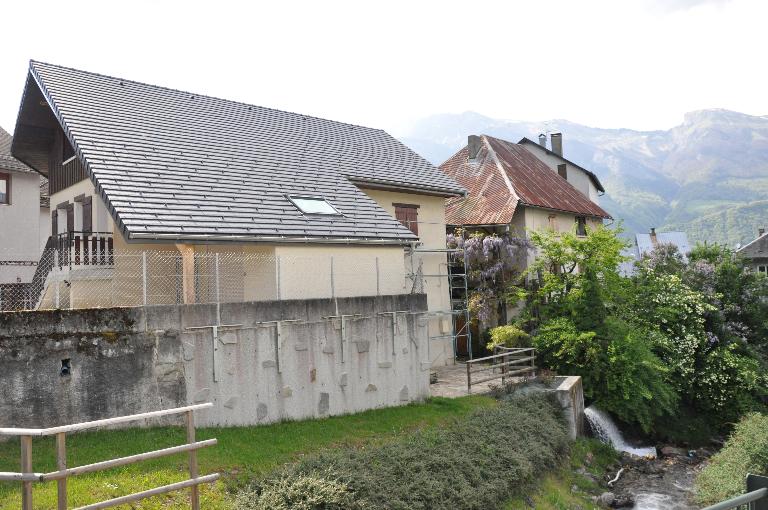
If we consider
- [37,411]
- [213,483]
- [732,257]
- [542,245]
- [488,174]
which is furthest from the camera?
[488,174]

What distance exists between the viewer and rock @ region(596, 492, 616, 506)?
15000mm

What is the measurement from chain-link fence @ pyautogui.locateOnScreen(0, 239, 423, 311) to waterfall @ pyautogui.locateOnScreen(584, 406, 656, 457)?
7.33m

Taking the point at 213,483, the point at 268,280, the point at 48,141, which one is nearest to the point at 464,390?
the point at 268,280

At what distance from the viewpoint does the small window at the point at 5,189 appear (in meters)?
25.3

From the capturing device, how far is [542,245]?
23500 millimetres

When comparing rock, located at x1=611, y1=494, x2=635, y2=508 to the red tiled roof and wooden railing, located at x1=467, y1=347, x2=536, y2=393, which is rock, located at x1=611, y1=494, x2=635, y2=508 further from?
the red tiled roof

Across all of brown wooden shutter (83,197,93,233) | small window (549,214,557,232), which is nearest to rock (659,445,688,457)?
small window (549,214,557,232)

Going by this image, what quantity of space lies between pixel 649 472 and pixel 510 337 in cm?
605

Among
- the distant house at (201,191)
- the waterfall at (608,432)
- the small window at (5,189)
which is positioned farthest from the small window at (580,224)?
the small window at (5,189)

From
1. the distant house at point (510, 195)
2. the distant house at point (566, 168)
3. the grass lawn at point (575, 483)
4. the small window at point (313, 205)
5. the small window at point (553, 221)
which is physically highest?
the distant house at point (566, 168)

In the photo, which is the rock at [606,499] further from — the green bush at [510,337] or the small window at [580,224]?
the small window at [580,224]

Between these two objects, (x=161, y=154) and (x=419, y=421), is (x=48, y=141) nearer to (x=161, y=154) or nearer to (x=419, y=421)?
(x=161, y=154)

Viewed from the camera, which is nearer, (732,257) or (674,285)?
(674,285)

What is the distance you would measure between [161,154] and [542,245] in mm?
14237
